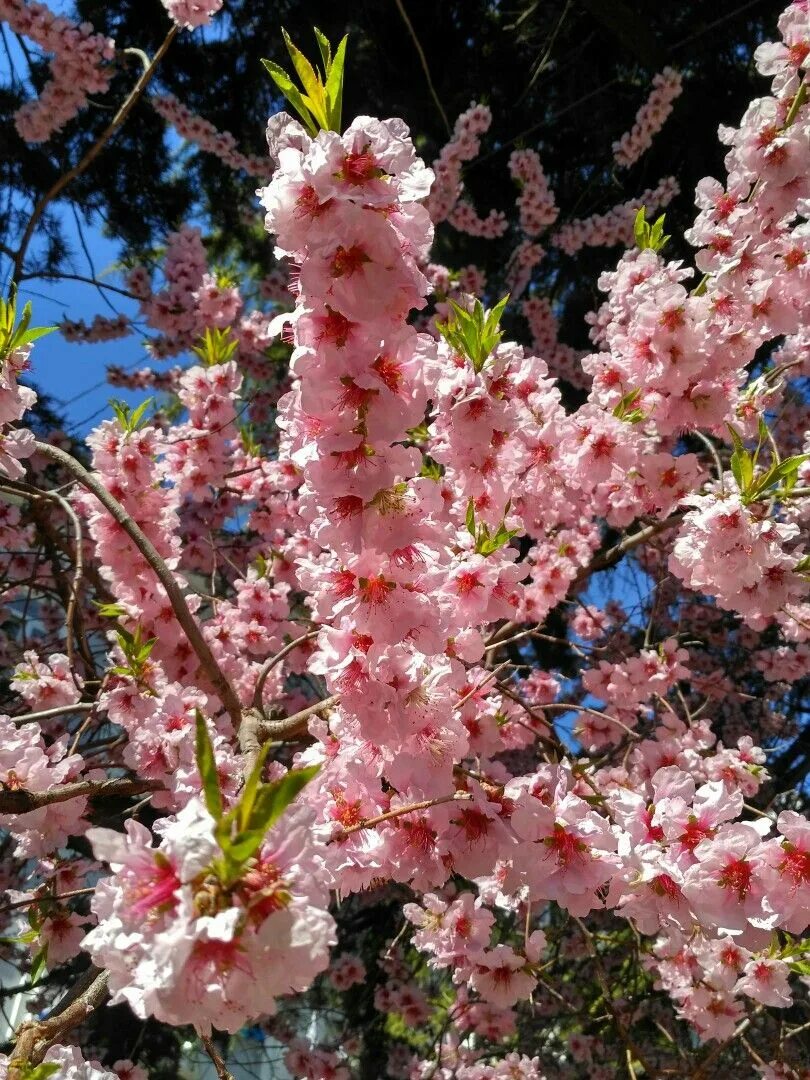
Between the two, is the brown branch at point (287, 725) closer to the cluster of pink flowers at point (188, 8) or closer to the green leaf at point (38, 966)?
the green leaf at point (38, 966)

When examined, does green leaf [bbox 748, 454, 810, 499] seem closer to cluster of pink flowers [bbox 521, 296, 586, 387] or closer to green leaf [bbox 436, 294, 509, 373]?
green leaf [bbox 436, 294, 509, 373]

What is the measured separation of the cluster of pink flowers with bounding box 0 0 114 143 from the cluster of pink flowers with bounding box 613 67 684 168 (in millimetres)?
3328

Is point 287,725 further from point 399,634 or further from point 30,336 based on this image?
point 30,336

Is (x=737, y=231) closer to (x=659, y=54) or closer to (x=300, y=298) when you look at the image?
(x=300, y=298)

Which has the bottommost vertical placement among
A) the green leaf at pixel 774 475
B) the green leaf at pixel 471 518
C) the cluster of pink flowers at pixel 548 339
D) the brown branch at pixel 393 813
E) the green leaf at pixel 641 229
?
the brown branch at pixel 393 813

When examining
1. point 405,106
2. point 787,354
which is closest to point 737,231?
point 787,354

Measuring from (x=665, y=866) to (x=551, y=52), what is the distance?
228 inches

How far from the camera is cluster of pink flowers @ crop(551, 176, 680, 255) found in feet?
17.0

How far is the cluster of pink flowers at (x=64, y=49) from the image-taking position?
445cm

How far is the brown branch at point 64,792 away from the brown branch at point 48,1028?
363 millimetres

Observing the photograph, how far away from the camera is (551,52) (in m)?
5.50

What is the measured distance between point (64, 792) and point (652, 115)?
520 cm

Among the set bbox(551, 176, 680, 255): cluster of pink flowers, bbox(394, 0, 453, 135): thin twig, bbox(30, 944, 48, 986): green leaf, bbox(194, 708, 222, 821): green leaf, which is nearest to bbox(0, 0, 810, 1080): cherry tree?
bbox(194, 708, 222, 821): green leaf

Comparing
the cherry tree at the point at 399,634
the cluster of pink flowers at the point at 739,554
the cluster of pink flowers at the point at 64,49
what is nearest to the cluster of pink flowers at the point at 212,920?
the cherry tree at the point at 399,634
